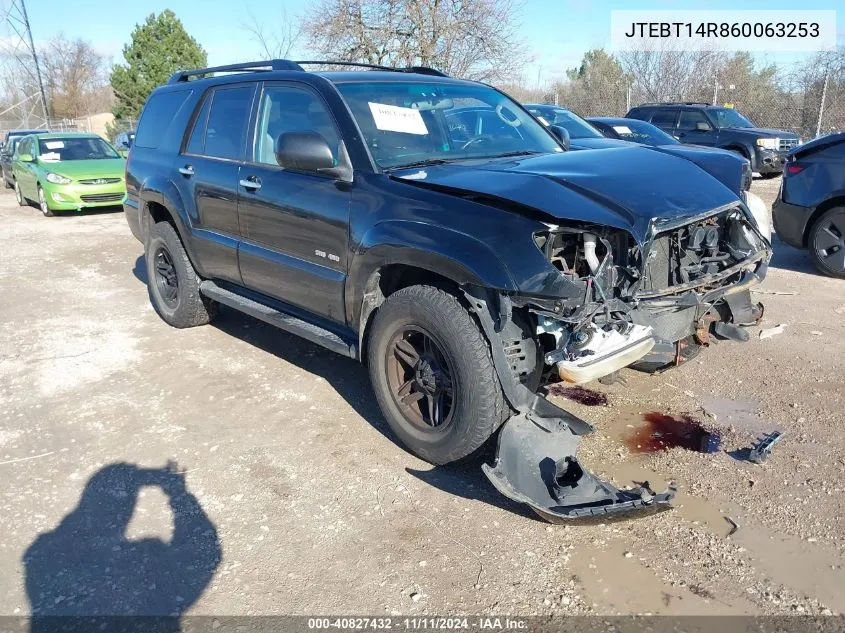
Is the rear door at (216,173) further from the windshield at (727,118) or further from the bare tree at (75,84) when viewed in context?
the bare tree at (75,84)

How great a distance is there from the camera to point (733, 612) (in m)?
2.53

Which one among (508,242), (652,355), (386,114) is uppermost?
(386,114)

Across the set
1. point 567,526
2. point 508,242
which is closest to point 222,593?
point 567,526

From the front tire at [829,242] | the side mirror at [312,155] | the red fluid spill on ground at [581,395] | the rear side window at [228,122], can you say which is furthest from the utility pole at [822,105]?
the side mirror at [312,155]

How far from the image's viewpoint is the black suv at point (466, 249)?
2.98 m

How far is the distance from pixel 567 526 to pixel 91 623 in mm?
1971

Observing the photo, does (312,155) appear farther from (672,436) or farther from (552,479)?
(672,436)

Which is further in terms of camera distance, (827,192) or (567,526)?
(827,192)

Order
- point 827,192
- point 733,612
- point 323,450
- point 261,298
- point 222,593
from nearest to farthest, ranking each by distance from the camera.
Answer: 1. point 733,612
2. point 222,593
3. point 323,450
4. point 261,298
5. point 827,192

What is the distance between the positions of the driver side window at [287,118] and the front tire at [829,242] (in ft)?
18.3

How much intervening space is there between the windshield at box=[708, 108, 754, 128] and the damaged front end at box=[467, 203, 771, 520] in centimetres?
1421

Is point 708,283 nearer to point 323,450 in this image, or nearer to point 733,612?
point 733,612

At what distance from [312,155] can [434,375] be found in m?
1.32

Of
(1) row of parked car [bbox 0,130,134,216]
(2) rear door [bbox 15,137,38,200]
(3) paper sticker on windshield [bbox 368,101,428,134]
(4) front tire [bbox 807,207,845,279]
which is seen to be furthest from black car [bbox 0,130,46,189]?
(4) front tire [bbox 807,207,845,279]
